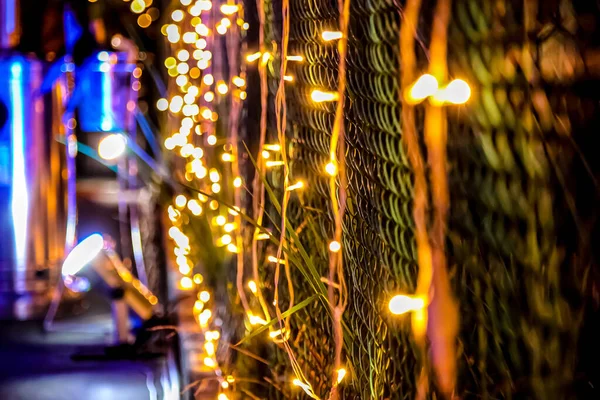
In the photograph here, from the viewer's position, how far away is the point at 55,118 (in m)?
6.02

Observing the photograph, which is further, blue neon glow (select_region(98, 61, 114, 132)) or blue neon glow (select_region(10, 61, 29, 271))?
blue neon glow (select_region(98, 61, 114, 132))

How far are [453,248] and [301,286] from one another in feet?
3.91

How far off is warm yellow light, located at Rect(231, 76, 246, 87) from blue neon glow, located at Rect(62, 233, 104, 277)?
1354mm

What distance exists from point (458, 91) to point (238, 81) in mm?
2000

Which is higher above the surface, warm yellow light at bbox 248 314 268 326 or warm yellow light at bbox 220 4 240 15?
warm yellow light at bbox 220 4 240 15

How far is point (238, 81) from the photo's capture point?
2787 millimetres

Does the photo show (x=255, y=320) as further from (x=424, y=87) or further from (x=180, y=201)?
(x=180, y=201)

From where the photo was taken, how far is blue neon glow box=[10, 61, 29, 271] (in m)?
5.88

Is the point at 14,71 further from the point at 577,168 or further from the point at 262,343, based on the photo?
the point at 577,168

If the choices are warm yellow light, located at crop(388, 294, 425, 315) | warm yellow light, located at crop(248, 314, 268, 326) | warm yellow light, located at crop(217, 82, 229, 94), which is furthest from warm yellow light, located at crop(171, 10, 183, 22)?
warm yellow light, located at crop(388, 294, 425, 315)

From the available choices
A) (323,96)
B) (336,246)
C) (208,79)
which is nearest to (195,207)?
(208,79)

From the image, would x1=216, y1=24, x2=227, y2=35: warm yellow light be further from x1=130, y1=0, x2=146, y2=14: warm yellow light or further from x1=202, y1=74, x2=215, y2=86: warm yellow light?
x1=130, y1=0, x2=146, y2=14: warm yellow light

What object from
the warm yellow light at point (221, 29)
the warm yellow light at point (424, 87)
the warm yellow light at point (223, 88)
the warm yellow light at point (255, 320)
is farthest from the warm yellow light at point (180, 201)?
the warm yellow light at point (424, 87)

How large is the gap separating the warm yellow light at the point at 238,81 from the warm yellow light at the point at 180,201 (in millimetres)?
1147
